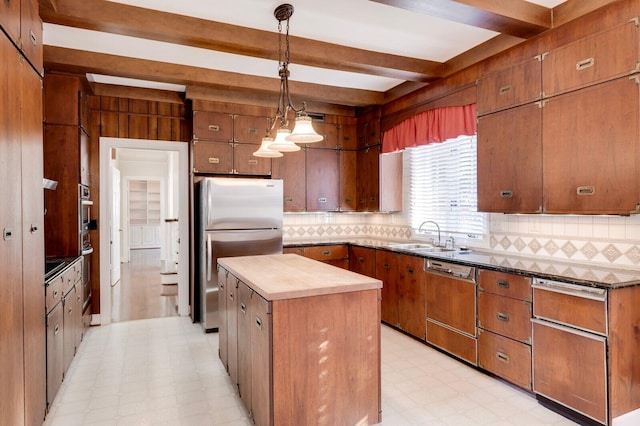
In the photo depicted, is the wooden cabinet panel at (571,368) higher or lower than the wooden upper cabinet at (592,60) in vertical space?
lower

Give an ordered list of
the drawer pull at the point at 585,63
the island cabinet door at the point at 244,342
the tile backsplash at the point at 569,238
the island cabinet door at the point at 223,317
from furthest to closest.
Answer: the island cabinet door at the point at 223,317, the tile backsplash at the point at 569,238, the drawer pull at the point at 585,63, the island cabinet door at the point at 244,342

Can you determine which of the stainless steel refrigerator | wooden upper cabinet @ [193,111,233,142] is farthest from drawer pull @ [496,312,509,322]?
wooden upper cabinet @ [193,111,233,142]

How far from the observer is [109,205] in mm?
4645

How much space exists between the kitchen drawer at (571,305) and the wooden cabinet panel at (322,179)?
3.10 m

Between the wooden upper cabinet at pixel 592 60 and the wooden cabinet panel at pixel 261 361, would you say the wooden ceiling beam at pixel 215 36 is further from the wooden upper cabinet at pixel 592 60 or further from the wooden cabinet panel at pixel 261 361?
the wooden cabinet panel at pixel 261 361

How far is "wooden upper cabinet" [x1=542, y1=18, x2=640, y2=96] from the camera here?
7.63 ft

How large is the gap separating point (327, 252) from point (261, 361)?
2.86 meters

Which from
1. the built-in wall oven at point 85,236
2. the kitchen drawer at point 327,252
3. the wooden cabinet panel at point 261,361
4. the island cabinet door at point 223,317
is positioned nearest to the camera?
the wooden cabinet panel at point 261,361

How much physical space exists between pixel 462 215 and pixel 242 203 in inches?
96.3

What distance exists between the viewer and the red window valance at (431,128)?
3709mm

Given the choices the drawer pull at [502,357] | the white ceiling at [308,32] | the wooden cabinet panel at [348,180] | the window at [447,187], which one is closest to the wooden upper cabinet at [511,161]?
the window at [447,187]

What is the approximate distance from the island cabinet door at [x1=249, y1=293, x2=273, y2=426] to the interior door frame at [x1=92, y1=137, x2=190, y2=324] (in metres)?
2.90

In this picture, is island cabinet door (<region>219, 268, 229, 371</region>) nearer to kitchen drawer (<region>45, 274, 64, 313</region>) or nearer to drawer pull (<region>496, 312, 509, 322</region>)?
kitchen drawer (<region>45, 274, 64, 313</region>)

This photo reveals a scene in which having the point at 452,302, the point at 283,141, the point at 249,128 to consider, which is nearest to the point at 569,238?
the point at 452,302
